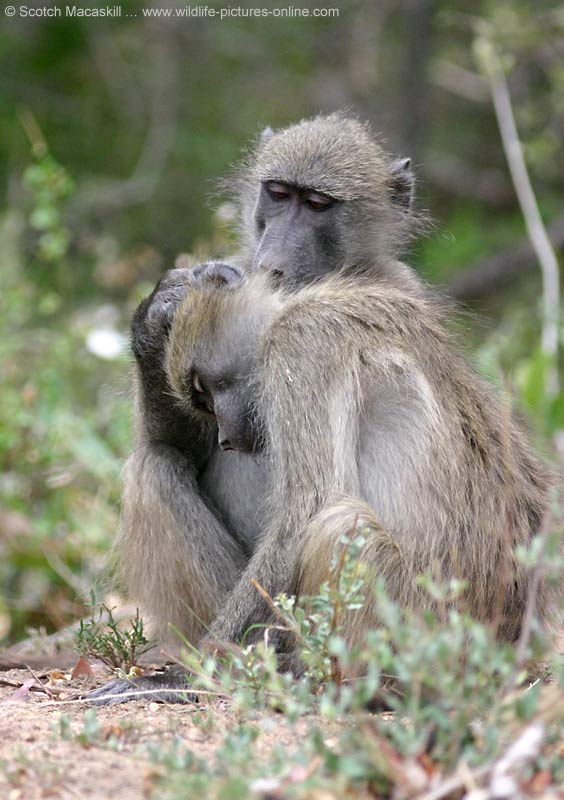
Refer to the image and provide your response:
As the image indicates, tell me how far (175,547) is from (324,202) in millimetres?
1708

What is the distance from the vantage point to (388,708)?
341cm

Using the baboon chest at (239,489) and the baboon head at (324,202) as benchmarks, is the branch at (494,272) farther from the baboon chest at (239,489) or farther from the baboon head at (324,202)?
the baboon chest at (239,489)

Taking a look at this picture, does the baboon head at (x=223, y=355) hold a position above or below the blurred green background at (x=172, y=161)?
below

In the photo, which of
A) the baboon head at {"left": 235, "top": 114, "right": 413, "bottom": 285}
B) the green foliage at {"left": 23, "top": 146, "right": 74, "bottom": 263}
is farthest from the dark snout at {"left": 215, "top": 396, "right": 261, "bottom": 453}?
the green foliage at {"left": 23, "top": 146, "right": 74, "bottom": 263}

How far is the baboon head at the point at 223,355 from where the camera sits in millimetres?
4047

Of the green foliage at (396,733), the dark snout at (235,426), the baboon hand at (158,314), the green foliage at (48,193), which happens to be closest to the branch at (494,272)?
the green foliage at (48,193)

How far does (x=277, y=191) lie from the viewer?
17.0 ft

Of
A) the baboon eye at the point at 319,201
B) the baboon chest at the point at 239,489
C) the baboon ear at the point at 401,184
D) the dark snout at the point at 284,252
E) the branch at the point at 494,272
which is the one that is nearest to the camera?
the baboon chest at the point at 239,489

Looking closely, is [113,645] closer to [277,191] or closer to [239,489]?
[239,489]

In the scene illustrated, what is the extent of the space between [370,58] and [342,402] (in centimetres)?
1011

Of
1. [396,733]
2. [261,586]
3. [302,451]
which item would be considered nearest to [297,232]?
[302,451]

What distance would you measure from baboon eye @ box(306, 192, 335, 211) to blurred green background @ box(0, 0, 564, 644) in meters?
1.84

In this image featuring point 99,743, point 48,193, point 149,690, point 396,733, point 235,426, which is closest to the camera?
point 396,733

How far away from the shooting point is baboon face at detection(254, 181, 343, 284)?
15.7 feet
